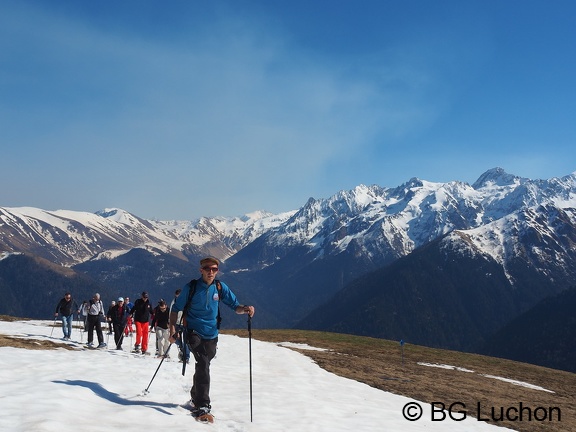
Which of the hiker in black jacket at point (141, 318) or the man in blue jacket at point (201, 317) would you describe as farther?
the hiker in black jacket at point (141, 318)

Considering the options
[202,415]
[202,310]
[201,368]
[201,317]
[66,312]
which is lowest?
[202,415]

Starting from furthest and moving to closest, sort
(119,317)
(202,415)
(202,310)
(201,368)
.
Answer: (119,317), (202,310), (201,368), (202,415)

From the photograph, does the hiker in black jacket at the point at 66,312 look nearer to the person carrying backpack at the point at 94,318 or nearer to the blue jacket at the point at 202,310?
the person carrying backpack at the point at 94,318

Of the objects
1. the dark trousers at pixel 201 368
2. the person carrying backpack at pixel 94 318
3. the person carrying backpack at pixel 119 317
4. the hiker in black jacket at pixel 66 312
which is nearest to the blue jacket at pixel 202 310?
the dark trousers at pixel 201 368

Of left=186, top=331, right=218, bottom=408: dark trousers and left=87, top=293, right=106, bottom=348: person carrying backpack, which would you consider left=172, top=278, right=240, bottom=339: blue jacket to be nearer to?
left=186, top=331, right=218, bottom=408: dark trousers

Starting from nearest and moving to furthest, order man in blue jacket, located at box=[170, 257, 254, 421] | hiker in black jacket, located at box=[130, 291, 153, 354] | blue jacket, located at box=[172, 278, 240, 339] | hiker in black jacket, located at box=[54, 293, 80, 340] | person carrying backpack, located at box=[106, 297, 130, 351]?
man in blue jacket, located at box=[170, 257, 254, 421] → blue jacket, located at box=[172, 278, 240, 339] → hiker in black jacket, located at box=[130, 291, 153, 354] → person carrying backpack, located at box=[106, 297, 130, 351] → hiker in black jacket, located at box=[54, 293, 80, 340]

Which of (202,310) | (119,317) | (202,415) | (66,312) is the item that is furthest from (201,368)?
(66,312)

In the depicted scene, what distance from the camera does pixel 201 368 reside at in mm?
11102

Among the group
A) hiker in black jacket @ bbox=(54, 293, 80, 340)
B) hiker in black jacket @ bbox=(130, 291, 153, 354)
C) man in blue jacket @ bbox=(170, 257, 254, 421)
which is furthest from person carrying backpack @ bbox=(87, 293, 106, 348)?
man in blue jacket @ bbox=(170, 257, 254, 421)

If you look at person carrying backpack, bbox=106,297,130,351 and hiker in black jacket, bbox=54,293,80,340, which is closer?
person carrying backpack, bbox=106,297,130,351

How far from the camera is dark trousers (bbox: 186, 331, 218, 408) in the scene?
1102cm

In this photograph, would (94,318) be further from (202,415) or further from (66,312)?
(202,415)

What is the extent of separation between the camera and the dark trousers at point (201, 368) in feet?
36.1

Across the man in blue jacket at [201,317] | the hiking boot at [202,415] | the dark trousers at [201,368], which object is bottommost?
the hiking boot at [202,415]
